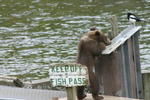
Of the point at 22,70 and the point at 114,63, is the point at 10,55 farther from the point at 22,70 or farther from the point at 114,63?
the point at 114,63

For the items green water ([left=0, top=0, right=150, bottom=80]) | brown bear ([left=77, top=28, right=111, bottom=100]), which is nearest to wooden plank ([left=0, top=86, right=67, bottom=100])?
brown bear ([left=77, top=28, right=111, bottom=100])

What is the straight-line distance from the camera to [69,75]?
6.91 m

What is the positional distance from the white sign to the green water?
758 cm

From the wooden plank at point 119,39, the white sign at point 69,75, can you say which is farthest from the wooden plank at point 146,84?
the white sign at point 69,75

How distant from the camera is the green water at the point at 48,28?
54.5 ft

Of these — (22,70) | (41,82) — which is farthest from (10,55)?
(41,82)

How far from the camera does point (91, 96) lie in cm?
898

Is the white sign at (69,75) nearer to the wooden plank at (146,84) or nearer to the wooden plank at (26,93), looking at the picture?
the wooden plank at (26,93)

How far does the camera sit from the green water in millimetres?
16609

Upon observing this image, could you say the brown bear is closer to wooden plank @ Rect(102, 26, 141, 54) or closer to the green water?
wooden plank @ Rect(102, 26, 141, 54)

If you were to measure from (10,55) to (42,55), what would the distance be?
1182 mm

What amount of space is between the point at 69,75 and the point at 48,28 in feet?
49.9

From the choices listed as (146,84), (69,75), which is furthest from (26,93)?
(146,84)

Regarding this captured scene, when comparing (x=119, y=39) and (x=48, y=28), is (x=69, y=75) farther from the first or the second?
(x=48, y=28)
